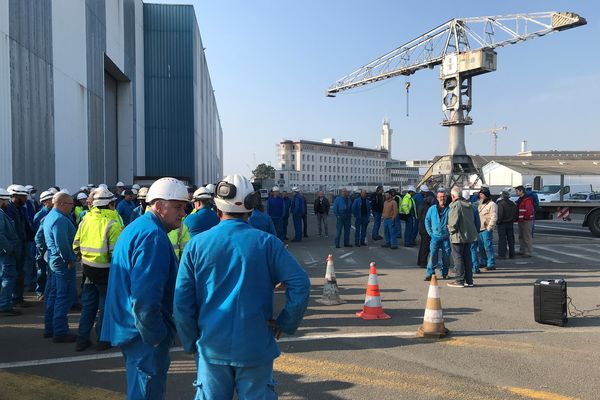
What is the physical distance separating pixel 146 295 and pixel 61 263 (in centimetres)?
377

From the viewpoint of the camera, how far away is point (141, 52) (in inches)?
1159

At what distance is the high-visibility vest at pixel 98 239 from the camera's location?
5.19m

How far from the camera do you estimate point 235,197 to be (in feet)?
9.35

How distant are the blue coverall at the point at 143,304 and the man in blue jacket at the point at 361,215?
12.3 metres

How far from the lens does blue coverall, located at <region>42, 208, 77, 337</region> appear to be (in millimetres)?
5941

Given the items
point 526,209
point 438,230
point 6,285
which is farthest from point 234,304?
point 526,209

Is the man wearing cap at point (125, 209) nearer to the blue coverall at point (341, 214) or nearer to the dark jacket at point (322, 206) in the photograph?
the blue coverall at point (341, 214)

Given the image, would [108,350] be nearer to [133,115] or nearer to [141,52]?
[133,115]

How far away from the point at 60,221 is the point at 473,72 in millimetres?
39022

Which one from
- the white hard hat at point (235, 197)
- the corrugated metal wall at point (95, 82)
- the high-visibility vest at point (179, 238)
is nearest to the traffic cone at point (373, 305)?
the high-visibility vest at point (179, 238)

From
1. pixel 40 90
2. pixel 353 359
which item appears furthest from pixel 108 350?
pixel 40 90

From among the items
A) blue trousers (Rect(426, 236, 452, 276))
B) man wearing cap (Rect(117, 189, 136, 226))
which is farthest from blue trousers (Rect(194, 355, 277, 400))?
man wearing cap (Rect(117, 189, 136, 226))

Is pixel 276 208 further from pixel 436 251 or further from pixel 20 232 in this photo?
pixel 20 232

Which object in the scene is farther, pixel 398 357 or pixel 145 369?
pixel 398 357
